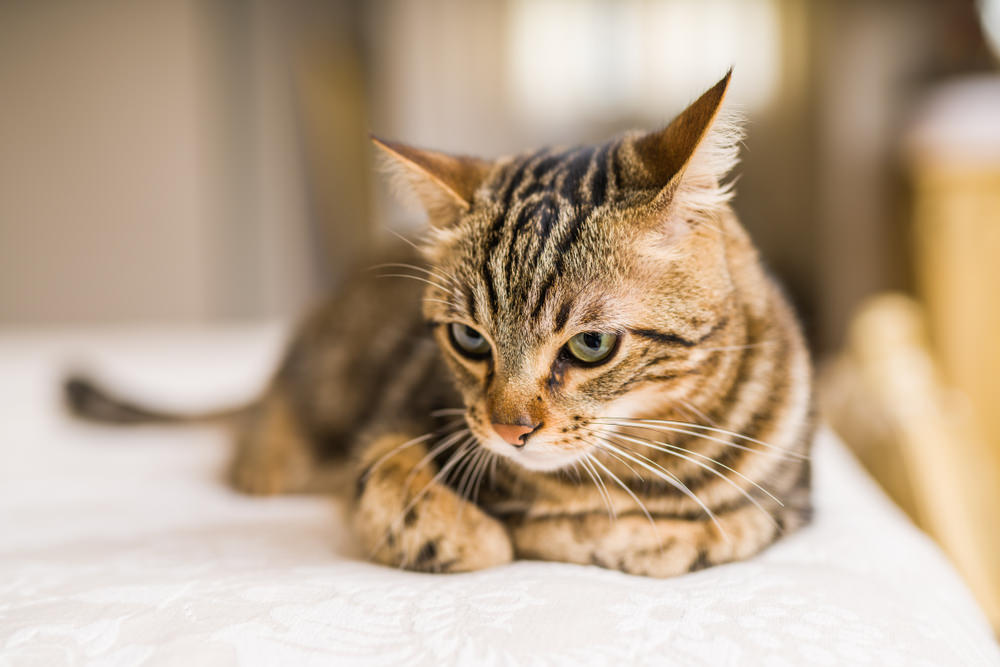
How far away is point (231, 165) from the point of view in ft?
13.7

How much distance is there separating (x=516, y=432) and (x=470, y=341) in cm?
16

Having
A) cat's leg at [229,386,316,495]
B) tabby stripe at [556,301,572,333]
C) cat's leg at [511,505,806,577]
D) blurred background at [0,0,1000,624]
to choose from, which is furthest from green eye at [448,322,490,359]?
blurred background at [0,0,1000,624]

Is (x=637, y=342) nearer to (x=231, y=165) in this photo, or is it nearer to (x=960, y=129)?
Answer: (x=960, y=129)

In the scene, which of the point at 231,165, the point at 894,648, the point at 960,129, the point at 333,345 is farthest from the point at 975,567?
the point at 231,165

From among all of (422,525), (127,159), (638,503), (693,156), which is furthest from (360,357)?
(127,159)

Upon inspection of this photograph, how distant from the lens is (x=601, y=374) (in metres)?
0.79

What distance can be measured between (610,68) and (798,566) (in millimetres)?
4073

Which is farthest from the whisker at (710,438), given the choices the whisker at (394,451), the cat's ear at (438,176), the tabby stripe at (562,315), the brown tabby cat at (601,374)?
the cat's ear at (438,176)

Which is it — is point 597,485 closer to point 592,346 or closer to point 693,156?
point 592,346

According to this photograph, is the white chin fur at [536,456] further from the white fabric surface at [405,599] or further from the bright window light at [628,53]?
the bright window light at [628,53]

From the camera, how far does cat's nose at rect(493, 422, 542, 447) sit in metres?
0.76

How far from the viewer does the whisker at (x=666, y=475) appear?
0.77 m

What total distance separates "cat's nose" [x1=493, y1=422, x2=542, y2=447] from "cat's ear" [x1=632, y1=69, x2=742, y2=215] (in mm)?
298

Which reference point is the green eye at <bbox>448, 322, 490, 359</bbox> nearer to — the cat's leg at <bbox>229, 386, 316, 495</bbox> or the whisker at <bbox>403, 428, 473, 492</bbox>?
the whisker at <bbox>403, 428, 473, 492</bbox>
